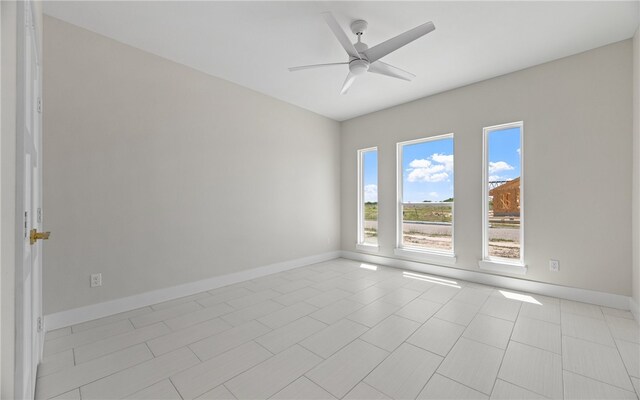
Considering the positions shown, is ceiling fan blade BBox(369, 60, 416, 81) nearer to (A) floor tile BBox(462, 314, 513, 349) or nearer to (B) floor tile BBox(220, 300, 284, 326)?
(A) floor tile BBox(462, 314, 513, 349)

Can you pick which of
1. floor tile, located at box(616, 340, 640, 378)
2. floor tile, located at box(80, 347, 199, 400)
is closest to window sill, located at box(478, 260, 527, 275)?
floor tile, located at box(616, 340, 640, 378)

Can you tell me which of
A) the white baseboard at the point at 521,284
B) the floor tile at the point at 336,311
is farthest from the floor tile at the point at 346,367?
the white baseboard at the point at 521,284

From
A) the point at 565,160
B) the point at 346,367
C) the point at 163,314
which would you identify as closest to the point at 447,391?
the point at 346,367

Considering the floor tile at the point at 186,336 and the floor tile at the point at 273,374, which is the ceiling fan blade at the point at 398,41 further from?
the floor tile at the point at 186,336

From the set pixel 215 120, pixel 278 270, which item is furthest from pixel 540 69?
pixel 278 270

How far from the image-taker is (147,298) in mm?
3016

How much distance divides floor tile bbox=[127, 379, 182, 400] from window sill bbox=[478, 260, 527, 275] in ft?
12.7

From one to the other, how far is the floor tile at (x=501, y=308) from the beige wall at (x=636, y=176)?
996 mm

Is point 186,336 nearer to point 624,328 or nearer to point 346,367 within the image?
point 346,367

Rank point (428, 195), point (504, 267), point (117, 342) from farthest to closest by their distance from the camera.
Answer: point (428, 195) → point (504, 267) → point (117, 342)

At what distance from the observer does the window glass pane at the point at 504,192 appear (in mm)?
3619

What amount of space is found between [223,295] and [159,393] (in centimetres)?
172

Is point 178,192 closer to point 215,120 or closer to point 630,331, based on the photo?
point 215,120

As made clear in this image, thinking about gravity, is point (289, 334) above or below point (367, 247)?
below
